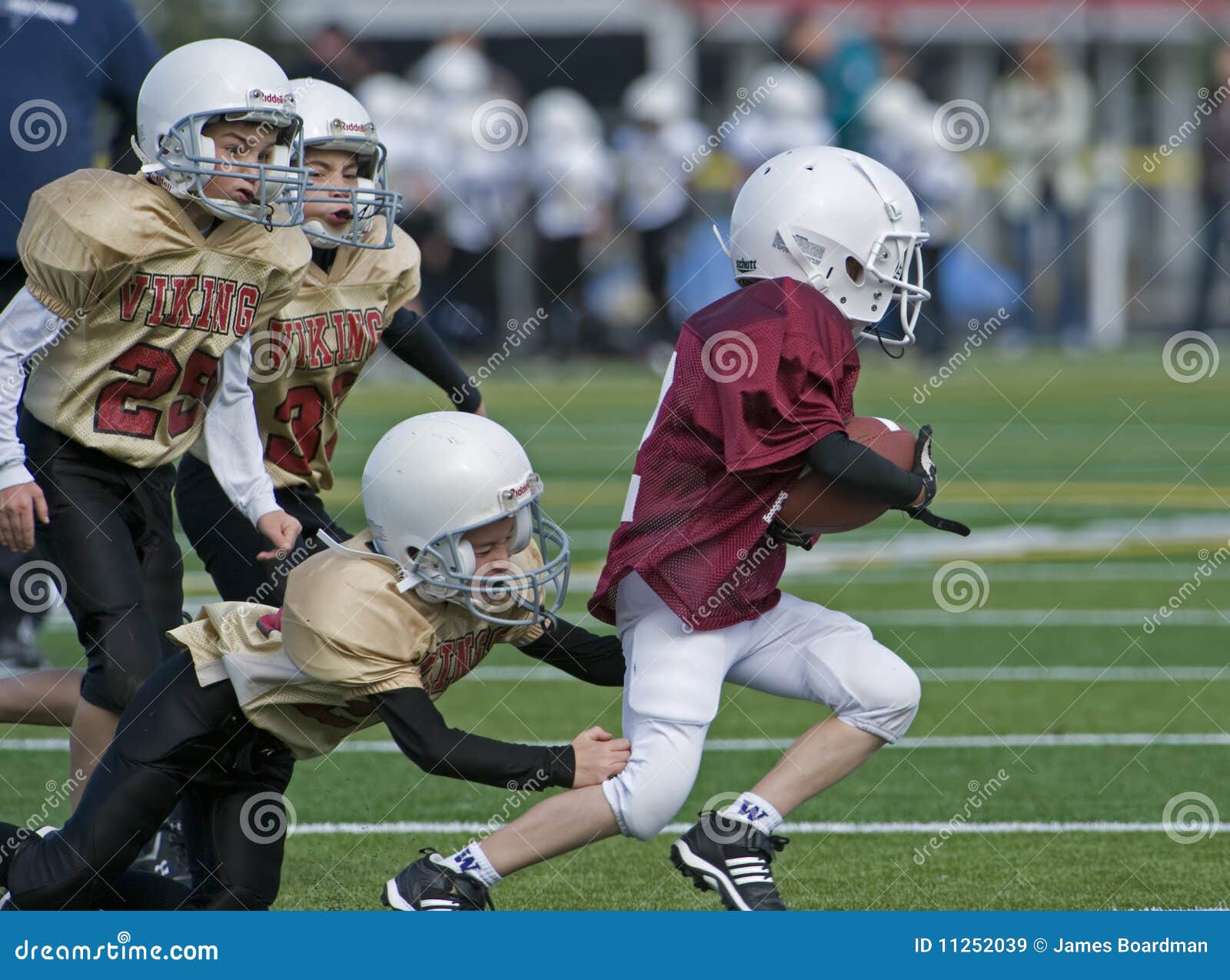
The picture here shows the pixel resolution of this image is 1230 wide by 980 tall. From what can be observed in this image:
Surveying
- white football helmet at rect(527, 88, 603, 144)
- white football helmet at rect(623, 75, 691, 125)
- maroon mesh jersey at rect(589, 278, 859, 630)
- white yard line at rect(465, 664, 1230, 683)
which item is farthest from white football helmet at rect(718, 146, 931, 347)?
white football helmet at rect(527, 88, 603, 144)

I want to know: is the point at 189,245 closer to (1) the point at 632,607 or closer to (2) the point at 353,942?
(1) the point at 632,607

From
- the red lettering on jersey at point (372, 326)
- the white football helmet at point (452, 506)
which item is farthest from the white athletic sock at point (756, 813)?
the red lettering on jersey at point (372, 326)

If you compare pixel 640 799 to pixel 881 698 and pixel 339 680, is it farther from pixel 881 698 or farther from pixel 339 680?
pixel 339 680

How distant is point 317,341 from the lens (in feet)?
15.8

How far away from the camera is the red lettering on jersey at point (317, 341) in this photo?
4801mm

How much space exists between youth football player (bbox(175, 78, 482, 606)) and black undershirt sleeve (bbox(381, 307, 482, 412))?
1.7 inches

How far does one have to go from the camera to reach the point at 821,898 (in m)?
4.04

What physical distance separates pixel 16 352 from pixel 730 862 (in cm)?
180

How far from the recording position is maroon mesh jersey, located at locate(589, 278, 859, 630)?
378 centimetres

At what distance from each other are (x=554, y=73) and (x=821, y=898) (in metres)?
26.4

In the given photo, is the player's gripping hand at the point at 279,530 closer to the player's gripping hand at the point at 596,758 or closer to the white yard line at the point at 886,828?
the white yard line at the point at 886,828

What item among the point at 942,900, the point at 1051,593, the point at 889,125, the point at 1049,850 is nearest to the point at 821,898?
the point at 942,900

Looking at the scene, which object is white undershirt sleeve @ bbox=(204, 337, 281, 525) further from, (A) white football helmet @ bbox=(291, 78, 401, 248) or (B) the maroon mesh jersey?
(B) the maroon mesh jersey

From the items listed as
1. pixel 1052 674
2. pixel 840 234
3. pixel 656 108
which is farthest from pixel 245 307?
pixel 656 108
